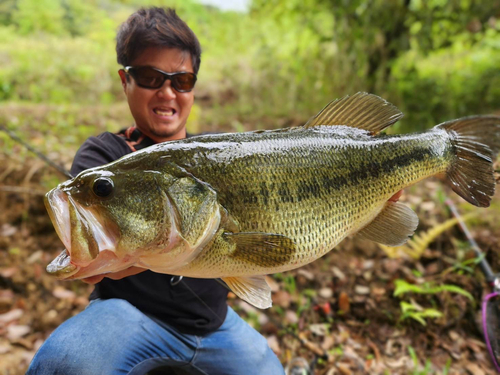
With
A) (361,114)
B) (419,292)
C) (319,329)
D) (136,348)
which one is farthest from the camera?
(419,292)

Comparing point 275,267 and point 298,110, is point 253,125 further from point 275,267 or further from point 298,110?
point 275,267

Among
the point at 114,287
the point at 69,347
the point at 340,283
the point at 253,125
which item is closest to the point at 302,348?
the point at 340,283

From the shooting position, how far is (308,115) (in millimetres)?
5492

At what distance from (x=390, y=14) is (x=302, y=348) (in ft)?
15.1

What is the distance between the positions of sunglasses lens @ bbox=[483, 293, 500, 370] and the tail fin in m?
1.54

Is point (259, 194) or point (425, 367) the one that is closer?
point (259, 194)

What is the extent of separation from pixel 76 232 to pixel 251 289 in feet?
2.02

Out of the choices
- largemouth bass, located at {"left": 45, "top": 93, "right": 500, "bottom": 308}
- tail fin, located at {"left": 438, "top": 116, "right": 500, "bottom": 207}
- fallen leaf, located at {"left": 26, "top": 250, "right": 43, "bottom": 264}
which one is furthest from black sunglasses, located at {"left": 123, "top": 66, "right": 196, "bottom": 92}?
fallen leaf, located at {"left": 26, "top": 250, "right": 43, "bottom": 264}

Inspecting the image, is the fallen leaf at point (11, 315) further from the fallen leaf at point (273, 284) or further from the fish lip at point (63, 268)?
the fish lip at point (63, 268)

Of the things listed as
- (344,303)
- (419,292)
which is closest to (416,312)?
(419,292)

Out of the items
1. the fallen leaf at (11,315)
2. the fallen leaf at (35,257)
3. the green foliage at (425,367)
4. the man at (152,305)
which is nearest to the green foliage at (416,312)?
the green foliage at (425,367)

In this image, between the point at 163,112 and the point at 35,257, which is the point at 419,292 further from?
the point at 35,257

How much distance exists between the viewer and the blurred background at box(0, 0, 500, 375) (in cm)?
267

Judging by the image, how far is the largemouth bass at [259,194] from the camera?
0.99 meters
